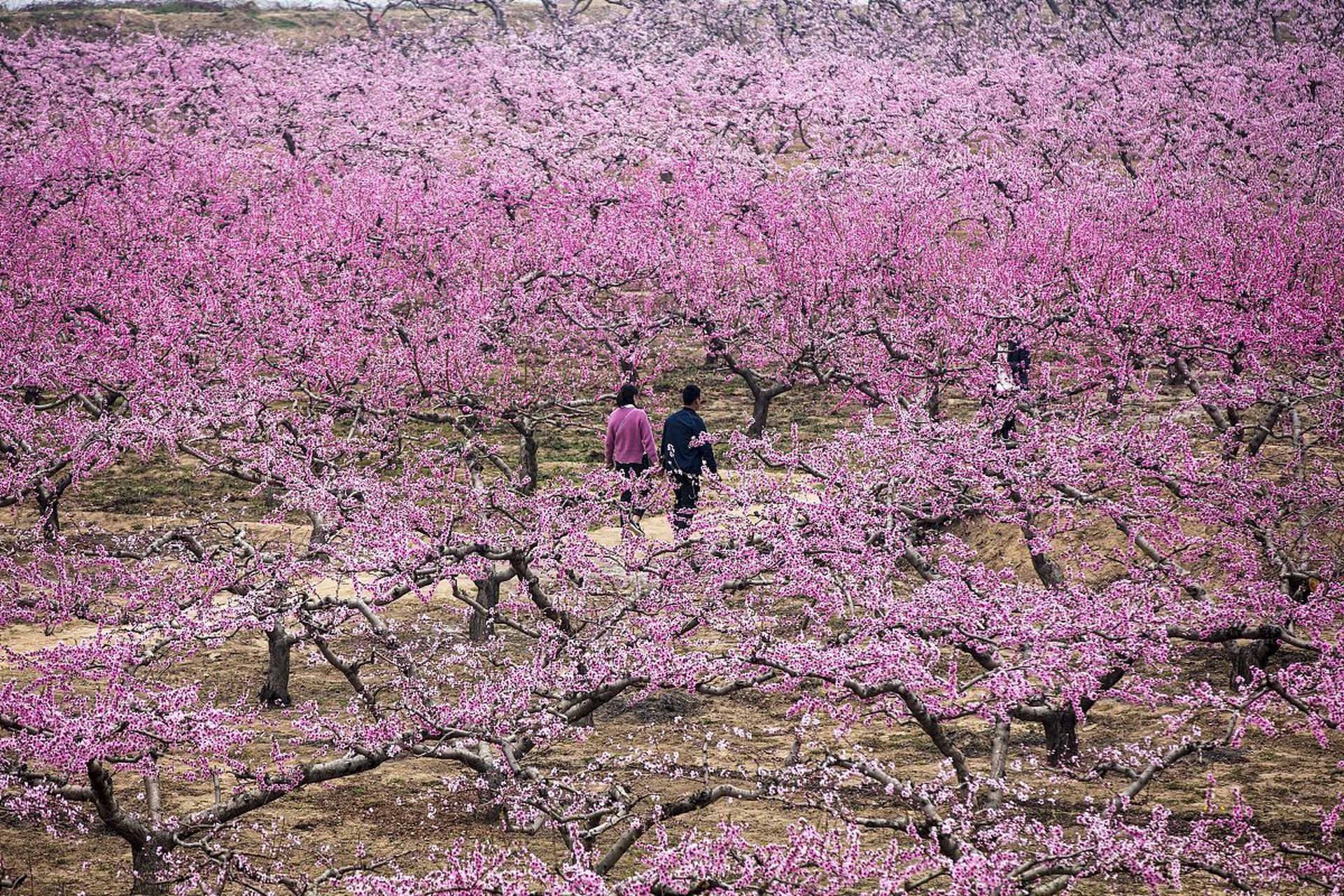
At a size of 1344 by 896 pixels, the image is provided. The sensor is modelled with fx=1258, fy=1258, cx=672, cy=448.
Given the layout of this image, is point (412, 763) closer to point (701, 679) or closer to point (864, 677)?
point (701, 679)

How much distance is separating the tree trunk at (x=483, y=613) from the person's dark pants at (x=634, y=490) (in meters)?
1.32

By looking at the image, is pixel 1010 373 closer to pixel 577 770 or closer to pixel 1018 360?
pixel 1018 360

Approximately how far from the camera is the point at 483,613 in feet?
36.1

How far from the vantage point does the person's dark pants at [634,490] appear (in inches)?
445

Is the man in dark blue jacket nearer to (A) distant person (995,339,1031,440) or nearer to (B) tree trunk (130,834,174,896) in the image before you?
(A) distant person (995,339,1031,440)

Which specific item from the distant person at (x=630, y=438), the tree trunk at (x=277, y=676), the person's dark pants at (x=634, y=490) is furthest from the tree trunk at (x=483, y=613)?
the distant person at (x=630, y=438)

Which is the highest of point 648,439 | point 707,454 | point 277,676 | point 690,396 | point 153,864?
point 690,396

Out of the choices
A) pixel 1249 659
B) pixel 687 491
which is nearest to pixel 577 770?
pixel 687 491

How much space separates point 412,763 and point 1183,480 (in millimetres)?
6887

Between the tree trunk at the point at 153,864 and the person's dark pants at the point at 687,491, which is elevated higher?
the person's dark pants at the point at 687,491

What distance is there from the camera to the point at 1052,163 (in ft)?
104

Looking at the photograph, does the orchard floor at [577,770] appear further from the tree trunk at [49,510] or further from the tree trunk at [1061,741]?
the tree trunk at [49,510]

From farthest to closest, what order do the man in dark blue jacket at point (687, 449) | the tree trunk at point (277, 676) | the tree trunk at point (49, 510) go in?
the tree trunk at point (49, 510) < the man in dark blue jacket at point (687, 449) < the tree trunk at point (277, 676)

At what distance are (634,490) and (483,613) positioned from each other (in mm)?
1846
